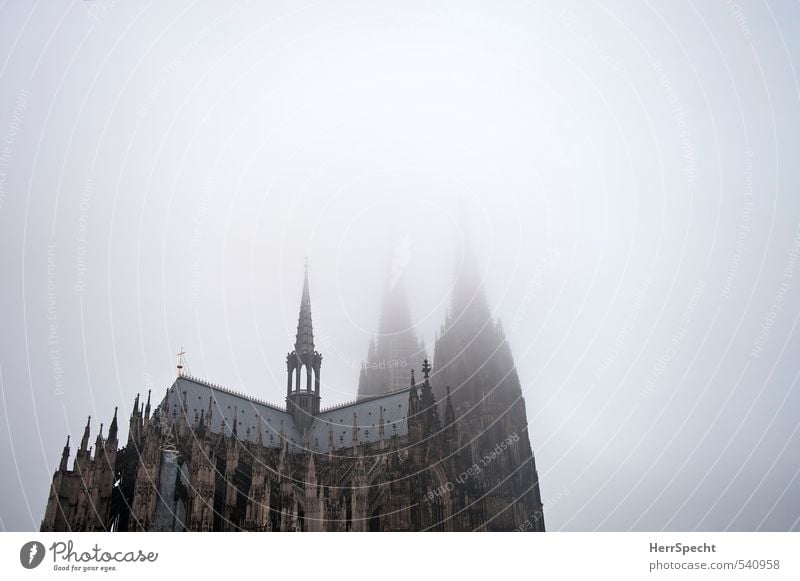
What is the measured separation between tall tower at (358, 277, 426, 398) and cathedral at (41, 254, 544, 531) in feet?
2.07

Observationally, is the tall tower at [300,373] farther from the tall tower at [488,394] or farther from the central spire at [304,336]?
the tall tower at [488,394]

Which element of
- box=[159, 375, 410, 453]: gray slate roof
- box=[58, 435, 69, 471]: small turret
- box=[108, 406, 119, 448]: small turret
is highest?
box=[159, 375, 410, 453]: gray slate roof

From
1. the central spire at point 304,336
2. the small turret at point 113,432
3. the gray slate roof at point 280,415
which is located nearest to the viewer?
the small turret at point 113,432

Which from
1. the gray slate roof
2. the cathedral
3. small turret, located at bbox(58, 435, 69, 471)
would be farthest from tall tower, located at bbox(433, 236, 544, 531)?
small turret, located at bbox(58, 435, 69, 471)

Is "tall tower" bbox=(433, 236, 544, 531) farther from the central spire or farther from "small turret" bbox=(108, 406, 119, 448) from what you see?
"small turret" bbox=(108, 406, 119, 448)

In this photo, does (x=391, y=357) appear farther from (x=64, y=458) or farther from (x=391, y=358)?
(x=64, y=458)

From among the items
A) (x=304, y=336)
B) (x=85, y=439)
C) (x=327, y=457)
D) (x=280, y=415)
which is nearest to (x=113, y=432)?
(x=85, y=439)

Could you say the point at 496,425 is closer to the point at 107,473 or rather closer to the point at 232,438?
the point at 232,438

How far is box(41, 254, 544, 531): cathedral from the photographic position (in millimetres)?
22344

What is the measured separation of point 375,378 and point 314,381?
746 centimetres

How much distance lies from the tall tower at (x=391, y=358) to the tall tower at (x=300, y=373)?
472 cm

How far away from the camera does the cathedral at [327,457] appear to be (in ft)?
73.3

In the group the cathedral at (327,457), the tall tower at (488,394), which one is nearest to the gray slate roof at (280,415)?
the cathedral at (327,457)

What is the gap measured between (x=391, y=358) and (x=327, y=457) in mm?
13707
